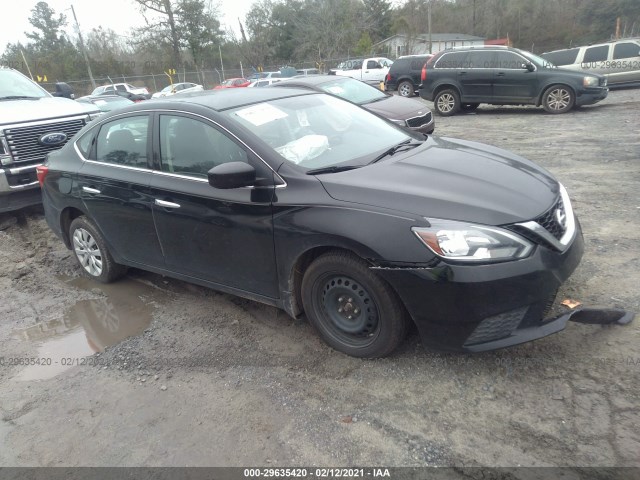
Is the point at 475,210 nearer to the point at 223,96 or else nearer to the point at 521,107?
the point at 223,96

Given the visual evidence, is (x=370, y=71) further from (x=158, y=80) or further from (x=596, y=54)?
(x=158, y=80)

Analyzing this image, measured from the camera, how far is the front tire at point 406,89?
747 inches

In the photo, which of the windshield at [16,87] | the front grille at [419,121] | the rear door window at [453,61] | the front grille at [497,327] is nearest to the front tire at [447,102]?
the rear door window at [453,61]

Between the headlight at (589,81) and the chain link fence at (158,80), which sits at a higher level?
the chain link fence at (158,80)

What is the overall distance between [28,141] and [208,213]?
4.50 metres

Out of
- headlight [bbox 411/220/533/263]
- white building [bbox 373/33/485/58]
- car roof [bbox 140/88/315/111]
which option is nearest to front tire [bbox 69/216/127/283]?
car roof [bbox 140/88/315/111]

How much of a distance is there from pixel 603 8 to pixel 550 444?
53434 mm

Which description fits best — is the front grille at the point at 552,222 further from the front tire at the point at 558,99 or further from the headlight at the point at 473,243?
the front tire at the point at 558,99

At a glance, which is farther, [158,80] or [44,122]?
[158,80]

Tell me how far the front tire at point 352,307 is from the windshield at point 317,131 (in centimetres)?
77

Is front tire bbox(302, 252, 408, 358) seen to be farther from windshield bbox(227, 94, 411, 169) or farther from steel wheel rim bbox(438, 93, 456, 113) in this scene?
steel wheel rim bbox(438, 93, 456, 113)

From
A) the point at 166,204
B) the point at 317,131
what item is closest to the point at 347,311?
the point at 317,131

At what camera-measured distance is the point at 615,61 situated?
14.9 meters

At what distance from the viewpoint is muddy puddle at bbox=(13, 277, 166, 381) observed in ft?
11.9
